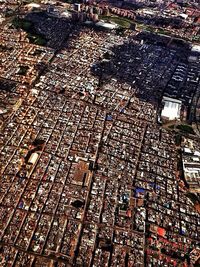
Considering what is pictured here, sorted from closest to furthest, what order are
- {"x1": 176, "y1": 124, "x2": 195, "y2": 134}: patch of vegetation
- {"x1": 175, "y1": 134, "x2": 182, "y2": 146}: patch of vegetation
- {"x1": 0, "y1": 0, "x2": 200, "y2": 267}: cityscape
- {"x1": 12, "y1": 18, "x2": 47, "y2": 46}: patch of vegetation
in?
{"x1": 0, "y1": 0, "x2": 200, "y2": 267}: cityscape → {"x1": 175, "y1": 134, "x2": 182, "y2": 146}: patch of vegetation → {"x1": 176, "y1": 124, "x2": 195, "y2": 134}: patch of vegetation → {"x1": 12, "y1": 18, "x2": 47, "y2": 46}: patch of vegetation

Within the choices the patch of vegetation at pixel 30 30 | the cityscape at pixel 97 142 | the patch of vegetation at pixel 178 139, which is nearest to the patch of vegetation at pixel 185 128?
the cityscape at pixel 97 142

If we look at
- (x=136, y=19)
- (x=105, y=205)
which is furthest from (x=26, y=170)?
(x=136, y=19)

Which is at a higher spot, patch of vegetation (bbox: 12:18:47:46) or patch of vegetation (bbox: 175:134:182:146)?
patch of vegetation (bbox: 12:18:47:46)

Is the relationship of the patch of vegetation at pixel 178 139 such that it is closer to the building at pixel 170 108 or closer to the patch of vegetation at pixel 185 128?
the patch of vegetation at pixel 185 128

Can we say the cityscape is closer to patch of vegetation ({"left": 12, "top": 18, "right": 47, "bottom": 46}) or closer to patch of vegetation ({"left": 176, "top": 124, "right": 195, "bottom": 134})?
patch of vegetation ({"left": 12, "top": 18, "right": 47, "bottom": 46})

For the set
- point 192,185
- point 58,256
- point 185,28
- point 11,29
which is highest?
point 185,28

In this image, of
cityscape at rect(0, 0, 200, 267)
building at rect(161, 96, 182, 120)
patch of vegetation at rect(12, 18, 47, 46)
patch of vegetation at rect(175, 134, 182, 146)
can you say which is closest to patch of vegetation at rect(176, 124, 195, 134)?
cityscape at rect(0, 0, 200, 267)

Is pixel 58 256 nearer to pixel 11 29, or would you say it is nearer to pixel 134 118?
pixel 134 118
